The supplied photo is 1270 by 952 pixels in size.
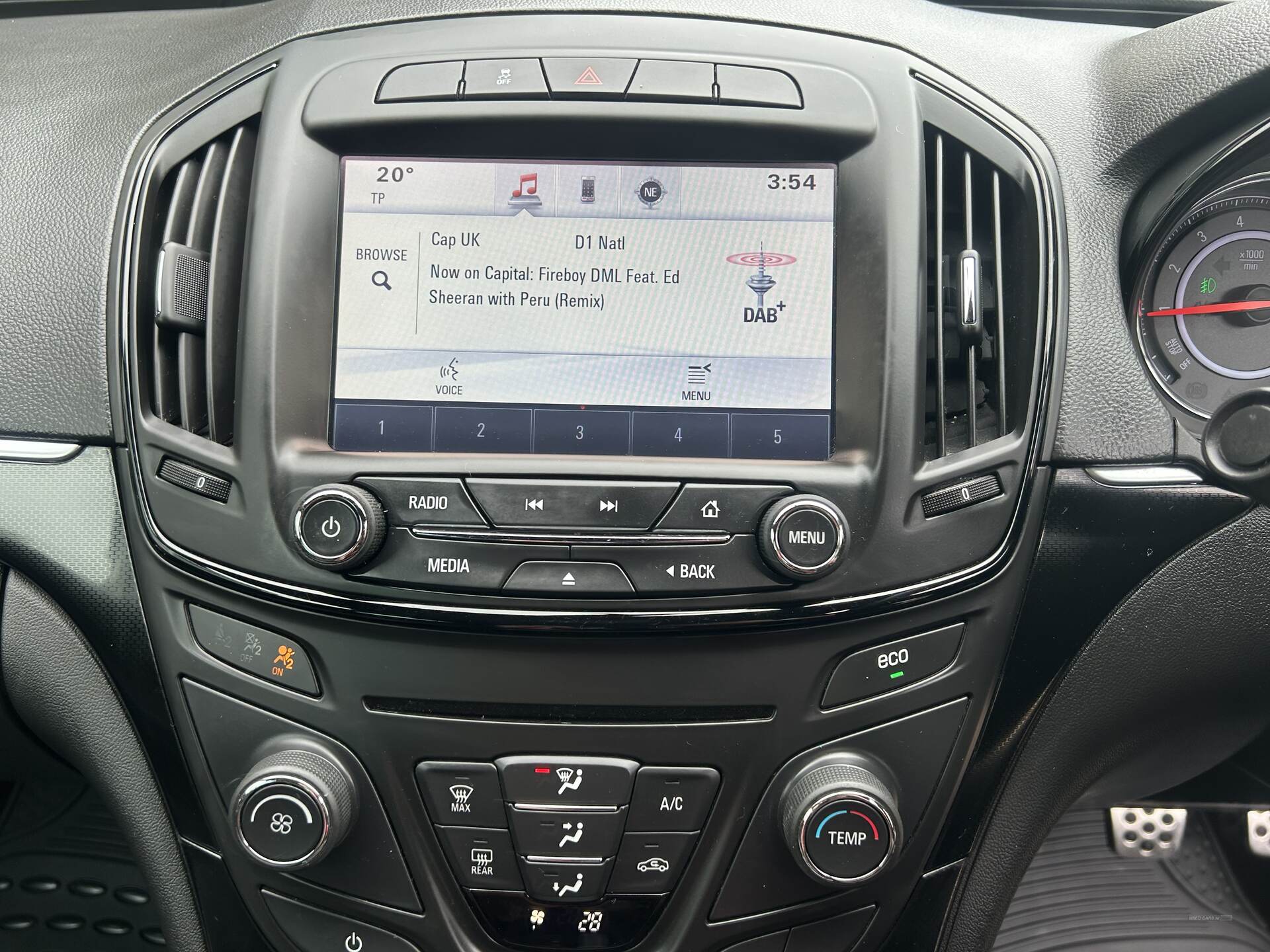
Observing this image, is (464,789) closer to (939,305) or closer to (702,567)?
(702,567)

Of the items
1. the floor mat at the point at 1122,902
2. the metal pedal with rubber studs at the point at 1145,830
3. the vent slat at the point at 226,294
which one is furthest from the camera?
the floor mat at the point at 1122,902

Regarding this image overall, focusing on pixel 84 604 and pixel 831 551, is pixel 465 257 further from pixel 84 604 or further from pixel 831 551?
pixel 84 604

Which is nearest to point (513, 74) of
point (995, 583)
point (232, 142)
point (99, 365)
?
point (232, 142)

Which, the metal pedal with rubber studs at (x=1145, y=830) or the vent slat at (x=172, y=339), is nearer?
the vent slat at (x=172, y=339)

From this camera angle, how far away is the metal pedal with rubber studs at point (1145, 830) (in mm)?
1550

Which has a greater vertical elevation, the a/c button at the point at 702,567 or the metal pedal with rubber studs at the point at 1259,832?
the a/c button at the point at 702,567

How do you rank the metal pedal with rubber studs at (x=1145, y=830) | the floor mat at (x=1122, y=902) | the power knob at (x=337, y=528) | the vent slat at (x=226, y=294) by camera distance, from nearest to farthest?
the power knob at (x=337, y=528)
the vent slat at (x=226, y=294)
the metal pedal with rubber studs at (x=1145, y=830)
the floor mat at (x=1122, y=902)

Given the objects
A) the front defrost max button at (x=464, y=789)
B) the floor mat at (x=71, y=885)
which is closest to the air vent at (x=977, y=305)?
the front defrost max button at (x=464, y=789)

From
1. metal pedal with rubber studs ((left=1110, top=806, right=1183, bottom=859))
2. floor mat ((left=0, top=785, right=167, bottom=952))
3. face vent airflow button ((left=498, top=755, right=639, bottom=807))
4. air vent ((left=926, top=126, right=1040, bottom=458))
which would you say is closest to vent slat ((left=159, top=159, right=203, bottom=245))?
face vent airflow button ((left=498, top=755, right=639, bottom=807))

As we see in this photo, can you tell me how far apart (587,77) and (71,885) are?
5.80ft

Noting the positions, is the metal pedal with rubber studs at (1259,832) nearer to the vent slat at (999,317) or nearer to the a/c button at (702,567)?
the vent slat at (999,317)

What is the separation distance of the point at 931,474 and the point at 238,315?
0.89 meters

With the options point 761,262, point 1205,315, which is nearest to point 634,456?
point 761,262

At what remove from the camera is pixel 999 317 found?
116 cm
